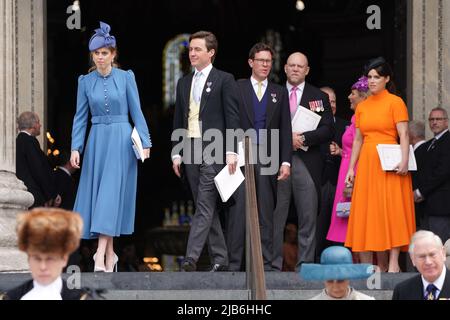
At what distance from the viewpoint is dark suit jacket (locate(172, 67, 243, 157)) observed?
1458 cm

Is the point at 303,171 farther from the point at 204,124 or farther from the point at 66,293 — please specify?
the point at 66,293

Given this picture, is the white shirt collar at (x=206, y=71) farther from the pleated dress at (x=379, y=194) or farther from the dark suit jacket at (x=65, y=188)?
the dark suit jacket at (x=65, y=188)

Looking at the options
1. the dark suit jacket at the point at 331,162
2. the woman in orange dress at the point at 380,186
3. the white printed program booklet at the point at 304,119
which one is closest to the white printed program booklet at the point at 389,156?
the woman in orange dress at the point at 380,186

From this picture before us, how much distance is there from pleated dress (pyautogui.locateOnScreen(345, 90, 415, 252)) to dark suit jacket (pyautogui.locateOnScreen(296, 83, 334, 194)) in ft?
1.31

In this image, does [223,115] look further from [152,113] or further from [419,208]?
[152,113]

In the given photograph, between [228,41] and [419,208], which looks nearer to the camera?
[419,208]

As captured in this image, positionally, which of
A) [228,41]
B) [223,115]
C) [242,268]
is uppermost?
[228,41]

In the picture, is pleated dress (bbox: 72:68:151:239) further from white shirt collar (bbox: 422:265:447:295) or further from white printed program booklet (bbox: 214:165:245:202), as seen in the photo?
white shirt collar (bbox: 422:265:447:295)

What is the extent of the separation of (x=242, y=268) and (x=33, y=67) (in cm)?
410

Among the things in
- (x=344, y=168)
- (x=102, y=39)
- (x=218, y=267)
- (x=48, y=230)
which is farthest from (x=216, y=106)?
(x=48, y=230)

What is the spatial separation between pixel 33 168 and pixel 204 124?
6.68 ft

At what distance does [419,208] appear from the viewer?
50.5ft

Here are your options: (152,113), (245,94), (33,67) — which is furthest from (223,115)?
(152,113)
